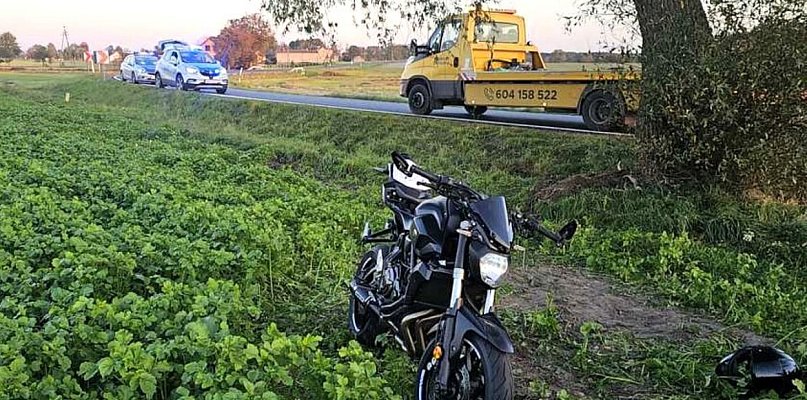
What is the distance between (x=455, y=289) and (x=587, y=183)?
22.3ft

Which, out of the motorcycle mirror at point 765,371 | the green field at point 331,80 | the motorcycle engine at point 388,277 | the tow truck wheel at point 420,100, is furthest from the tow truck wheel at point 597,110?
the green field at point 331,80

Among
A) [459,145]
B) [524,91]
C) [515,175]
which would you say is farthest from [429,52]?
[515,175]

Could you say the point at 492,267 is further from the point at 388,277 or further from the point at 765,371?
the point at 765,371

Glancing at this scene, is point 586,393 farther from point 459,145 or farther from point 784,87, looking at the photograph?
point 459,145

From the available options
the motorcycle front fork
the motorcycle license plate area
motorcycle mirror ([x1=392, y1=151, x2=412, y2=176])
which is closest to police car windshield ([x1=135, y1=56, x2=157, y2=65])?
the motorcycle license plate area

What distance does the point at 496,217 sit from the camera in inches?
132

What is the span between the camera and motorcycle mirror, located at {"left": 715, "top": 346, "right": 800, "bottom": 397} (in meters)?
4.09

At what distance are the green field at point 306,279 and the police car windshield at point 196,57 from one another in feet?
55.4

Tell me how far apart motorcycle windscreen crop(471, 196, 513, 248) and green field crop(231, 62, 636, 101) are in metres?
22.3

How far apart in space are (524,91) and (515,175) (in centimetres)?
372

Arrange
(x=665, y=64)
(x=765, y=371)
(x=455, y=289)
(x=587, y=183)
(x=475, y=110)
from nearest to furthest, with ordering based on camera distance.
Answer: (x=455, y=289) < (x=765, y=371) < (x=665, y=64) < (x=587, y=183) < (x=475, y=110)

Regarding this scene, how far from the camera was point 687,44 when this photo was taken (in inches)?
336

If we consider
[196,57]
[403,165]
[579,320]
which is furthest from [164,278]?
[196,57]

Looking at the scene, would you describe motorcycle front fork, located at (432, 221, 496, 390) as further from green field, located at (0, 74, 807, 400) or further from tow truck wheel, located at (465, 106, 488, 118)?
tow truck wheel, located at (465, 106, 488, 118)
